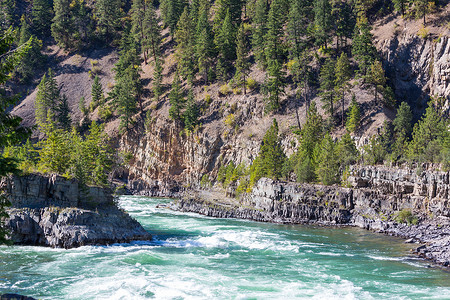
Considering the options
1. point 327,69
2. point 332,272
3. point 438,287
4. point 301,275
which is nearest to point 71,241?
point 301,275

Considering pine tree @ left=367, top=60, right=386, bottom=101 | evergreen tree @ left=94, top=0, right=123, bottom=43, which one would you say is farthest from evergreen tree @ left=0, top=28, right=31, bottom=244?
evergreen tree @ left=94, top=0, right=123, bottom=43

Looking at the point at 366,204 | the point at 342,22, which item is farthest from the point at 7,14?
the point at 366,204

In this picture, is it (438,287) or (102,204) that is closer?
(438,287)

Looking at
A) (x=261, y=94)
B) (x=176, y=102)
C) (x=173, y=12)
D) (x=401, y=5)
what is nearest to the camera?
(x=401, y=5)

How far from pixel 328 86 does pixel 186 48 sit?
35.9 m

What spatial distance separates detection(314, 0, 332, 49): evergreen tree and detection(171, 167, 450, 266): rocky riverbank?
36.4 meters

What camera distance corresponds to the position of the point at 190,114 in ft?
269

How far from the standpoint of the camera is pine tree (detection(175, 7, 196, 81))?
295 feet

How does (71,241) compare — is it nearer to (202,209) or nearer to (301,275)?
(301,275)

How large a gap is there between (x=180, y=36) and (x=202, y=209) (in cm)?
5088

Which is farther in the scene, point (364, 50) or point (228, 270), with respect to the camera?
point (364, 50)

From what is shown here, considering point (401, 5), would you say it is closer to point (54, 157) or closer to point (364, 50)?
point (364, 50)

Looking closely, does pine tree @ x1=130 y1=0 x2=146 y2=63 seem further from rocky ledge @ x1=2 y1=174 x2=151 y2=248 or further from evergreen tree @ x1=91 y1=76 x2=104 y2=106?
rocky ledge @ x1=2 y1=174 x2=151 y2=248

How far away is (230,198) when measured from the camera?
63.2 m
